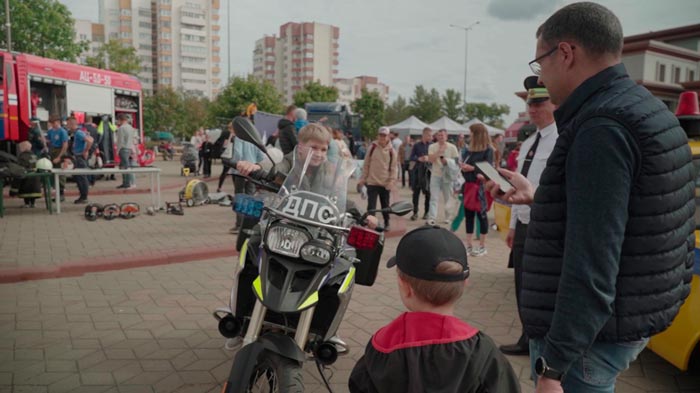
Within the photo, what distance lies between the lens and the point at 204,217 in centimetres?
1042

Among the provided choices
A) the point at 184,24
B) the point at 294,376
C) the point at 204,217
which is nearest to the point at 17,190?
the point at 204,217

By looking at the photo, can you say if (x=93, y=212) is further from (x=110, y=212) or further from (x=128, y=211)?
(x=128, y=211)

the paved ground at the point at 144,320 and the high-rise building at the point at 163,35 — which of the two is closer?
the paved ground at the point at 144,320

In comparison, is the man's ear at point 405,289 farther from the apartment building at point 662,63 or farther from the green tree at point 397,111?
the green tree at point 397,111

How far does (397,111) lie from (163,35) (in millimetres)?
52142

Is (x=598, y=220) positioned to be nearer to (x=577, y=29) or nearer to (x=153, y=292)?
(x=577, y=29)

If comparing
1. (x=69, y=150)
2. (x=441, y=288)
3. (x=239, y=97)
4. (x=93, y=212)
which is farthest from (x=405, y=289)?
(x=239, y=97)

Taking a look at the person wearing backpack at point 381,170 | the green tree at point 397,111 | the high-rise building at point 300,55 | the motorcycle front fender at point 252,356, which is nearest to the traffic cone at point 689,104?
the motorcycle front fender at point 252,356

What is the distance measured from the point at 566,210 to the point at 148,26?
121992 millimetres

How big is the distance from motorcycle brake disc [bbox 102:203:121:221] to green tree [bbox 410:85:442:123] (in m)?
75.3

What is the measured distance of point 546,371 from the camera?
5.18ft

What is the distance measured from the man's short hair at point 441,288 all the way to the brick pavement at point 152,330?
6.60ft

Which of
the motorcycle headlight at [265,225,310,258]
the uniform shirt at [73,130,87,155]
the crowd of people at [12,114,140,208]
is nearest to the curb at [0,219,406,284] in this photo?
the motorcycle headlight at [265,225,310,258]

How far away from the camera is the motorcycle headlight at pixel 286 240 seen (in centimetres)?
279
